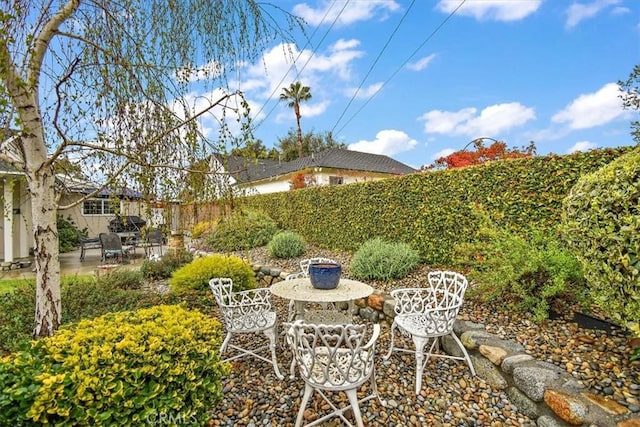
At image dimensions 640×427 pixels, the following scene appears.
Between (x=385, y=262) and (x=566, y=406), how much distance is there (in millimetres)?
3030

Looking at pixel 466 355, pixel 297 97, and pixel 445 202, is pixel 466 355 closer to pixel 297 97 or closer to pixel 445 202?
pixel 445 202

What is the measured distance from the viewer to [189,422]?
1.80 m

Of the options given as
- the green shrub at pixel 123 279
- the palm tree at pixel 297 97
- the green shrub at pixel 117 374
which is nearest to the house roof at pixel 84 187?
the green shrub at pixel 117 374

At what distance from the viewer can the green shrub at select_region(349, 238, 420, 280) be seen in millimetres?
4922

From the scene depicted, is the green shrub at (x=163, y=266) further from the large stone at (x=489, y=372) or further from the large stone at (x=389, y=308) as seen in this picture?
the large stone at (x=489, y=372)

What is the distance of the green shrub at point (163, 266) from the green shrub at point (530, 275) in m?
5.66

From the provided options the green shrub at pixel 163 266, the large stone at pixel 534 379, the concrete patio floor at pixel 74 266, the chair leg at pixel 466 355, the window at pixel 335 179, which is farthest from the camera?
the window at pixel 335 179

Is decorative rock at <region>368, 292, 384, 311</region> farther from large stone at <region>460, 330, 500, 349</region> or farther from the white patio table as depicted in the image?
large stone at <region>460, 330, 500, 349</region>

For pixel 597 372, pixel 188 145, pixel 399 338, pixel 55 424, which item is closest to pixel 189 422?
pixel 55 424

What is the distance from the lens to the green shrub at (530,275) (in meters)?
3.03

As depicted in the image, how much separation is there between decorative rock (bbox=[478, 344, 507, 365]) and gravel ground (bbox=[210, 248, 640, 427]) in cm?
22

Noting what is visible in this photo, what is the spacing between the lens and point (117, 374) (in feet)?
5.28

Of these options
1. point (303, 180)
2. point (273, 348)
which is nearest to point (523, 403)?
point (273, 348)

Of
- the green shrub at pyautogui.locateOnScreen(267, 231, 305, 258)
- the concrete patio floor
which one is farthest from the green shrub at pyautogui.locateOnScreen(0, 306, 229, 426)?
the concrete patio floor
